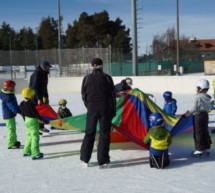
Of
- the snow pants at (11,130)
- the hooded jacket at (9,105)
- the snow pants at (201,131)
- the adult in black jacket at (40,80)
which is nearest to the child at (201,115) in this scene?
the snow pants at (201,131)

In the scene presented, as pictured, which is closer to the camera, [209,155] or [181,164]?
[181,164]

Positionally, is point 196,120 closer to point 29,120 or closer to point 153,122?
point 153,122

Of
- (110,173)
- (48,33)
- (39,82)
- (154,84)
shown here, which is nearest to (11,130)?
(39,82)

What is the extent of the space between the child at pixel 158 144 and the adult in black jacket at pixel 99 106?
659mm

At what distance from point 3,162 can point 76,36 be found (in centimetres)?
4563

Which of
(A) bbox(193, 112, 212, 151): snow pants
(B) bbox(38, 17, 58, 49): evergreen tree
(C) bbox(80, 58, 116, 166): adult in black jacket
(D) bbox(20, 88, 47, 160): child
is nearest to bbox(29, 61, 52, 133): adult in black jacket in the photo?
(D) bbox(20, 88, 47, 160): child

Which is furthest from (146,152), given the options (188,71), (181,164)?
(188,71)

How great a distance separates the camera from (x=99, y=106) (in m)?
4.68

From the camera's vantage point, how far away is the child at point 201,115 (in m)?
5.18

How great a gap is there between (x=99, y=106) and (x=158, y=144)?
1.04 meters

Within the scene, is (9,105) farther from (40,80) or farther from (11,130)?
(40,80)

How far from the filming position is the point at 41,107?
6914 millimetres

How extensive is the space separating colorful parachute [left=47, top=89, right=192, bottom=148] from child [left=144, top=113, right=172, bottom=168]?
1.95ft

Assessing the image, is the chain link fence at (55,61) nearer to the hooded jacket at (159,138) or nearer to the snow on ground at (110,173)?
the snow on ground at (110,173)
